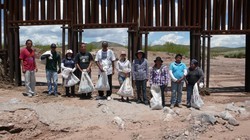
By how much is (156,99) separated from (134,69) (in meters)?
0.98

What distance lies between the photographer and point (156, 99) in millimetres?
8969

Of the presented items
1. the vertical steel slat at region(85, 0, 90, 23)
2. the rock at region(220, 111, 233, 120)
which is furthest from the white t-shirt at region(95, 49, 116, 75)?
the rock at region(220, 111, 233, 120)

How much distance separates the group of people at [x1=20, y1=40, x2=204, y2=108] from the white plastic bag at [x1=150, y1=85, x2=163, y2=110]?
98mm

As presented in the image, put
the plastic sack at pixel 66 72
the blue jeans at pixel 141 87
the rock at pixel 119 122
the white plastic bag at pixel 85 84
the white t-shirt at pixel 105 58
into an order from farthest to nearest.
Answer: the plastic sack at pixel 66 72 < the white plastic bag at pixel 85 84 < the white t-shirt at pixel 105 58 < the blue jeans at pixel 141 87 < the rock at pixel 119 122

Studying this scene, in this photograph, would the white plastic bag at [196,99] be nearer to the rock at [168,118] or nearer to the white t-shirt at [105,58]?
the rock at [168,118]

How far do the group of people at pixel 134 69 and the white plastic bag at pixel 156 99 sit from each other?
3.8 inches

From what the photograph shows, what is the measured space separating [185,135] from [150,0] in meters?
5.53

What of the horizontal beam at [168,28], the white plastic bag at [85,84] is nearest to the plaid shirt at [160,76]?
the white plastic bag at [85,84]

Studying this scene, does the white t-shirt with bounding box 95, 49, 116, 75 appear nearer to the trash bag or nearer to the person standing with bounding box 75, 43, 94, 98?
the person standing with bounding box 75, 43, 94, 98

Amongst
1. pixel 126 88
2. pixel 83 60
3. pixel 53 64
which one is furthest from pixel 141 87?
pixel 53 64

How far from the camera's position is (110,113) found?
8.57 meters

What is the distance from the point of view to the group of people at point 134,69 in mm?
9062

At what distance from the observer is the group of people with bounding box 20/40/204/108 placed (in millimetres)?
9062

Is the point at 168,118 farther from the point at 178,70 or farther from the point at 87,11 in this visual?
the point at 87,11
